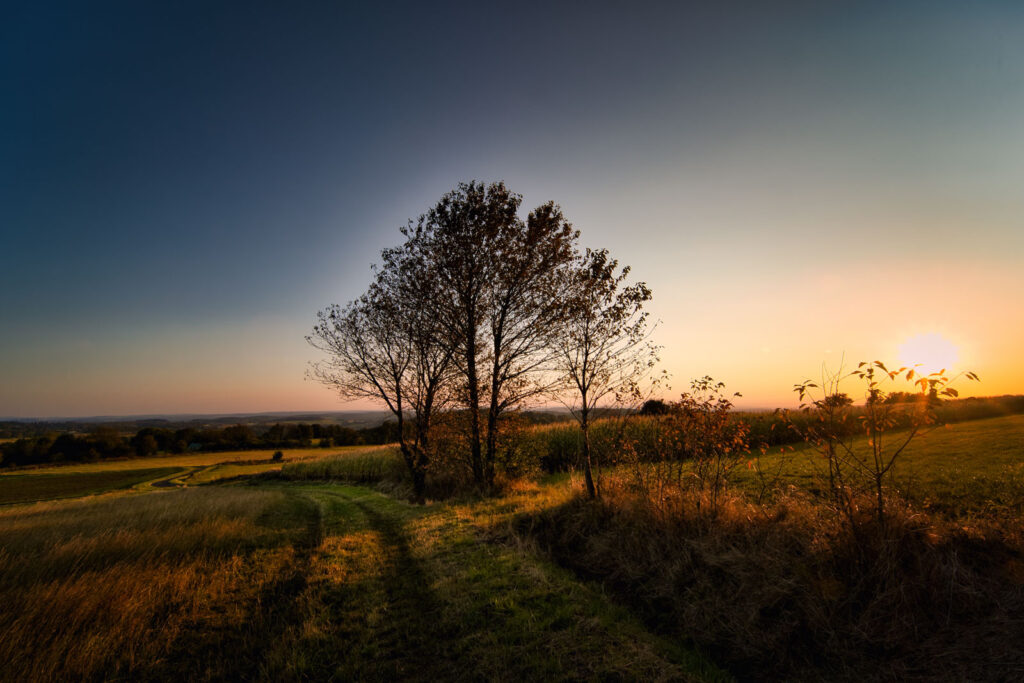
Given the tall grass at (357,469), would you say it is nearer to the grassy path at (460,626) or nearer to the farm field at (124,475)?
the farm field at (124,475)

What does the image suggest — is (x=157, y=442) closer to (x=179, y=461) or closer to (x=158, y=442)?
(x=158, y=442)

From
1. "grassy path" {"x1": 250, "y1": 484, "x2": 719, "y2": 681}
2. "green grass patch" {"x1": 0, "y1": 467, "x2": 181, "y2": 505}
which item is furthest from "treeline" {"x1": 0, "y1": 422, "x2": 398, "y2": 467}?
"grassy path" {"x1": 250, "y1": 484, "x2": 719, "y2": 681}

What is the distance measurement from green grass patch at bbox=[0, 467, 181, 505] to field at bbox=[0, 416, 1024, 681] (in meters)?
45.2

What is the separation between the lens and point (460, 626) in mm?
5578

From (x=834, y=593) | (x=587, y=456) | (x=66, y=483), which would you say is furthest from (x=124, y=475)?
(x=834, y=593)

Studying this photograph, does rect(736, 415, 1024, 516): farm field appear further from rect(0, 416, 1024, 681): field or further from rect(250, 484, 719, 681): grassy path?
rect(250, 484, 719, 681): grassy path

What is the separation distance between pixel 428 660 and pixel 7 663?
185 inches

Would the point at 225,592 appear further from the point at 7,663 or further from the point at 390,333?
the point at 390,333

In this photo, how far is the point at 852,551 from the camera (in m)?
5.03

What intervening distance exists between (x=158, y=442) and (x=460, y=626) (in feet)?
353

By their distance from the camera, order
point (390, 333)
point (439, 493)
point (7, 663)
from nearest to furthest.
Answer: point (7, 663) < point (439, 493) < point (390, 333)

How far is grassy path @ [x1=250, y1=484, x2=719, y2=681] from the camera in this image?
4480 millimetres

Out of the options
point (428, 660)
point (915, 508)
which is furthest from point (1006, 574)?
point (428, 660)

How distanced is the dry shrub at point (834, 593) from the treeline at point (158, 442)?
5431 cm
